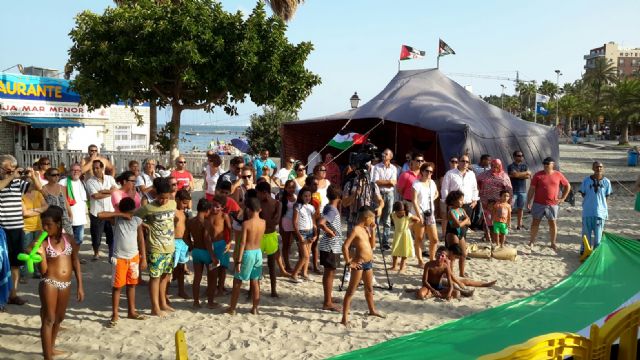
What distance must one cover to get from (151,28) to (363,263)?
11.5 metres

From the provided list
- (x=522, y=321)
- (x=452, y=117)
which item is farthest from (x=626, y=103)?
(x=522, y=321)

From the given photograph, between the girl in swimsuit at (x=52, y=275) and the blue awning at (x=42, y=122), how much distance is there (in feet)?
55.6

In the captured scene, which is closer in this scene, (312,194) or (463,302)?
(463,302)

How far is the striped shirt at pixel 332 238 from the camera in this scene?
6661 millimetres

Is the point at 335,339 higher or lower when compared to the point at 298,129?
lower

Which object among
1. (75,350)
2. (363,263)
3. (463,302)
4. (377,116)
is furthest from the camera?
(377,116)

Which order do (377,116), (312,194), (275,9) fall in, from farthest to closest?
(275,9) < (377,116) < (312,194)

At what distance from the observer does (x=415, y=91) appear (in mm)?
14156

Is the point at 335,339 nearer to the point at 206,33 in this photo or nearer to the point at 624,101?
the point at 206,33

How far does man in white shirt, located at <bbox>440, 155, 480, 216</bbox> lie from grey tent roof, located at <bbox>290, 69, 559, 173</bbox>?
7.09 feet

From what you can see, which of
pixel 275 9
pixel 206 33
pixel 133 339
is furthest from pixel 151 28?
pixel 133 339

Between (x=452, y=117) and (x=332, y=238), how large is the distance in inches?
251

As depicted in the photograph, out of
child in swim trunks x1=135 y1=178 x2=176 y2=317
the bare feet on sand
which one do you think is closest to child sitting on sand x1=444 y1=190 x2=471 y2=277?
the bare feet on sand

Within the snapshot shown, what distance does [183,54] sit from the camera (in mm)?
14906
